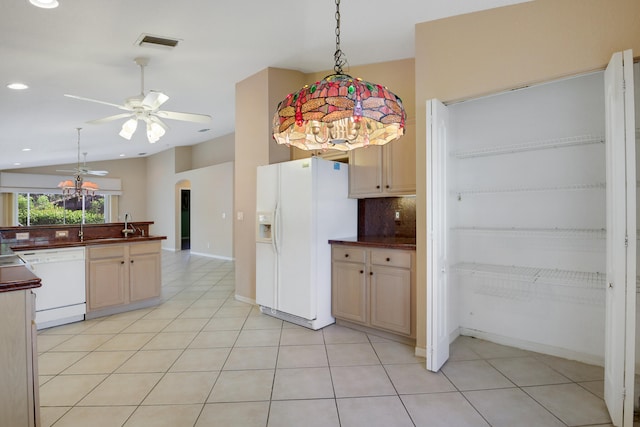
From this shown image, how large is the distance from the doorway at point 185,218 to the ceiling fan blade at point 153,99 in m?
7.52

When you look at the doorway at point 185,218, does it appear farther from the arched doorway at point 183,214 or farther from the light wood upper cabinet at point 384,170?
the light wood upper cabinet at point 384,170

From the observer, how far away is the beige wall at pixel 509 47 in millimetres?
2006

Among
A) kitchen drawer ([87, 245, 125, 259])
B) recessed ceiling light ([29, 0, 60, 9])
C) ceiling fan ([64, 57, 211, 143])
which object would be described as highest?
recessed ceiling light ([29, 0, 60, 9])

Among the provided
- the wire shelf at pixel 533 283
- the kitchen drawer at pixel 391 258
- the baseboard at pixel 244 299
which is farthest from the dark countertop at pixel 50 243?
the wire shelf at pixel 533 283

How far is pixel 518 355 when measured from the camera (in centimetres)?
280

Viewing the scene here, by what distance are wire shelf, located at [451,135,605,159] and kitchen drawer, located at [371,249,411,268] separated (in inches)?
41.4

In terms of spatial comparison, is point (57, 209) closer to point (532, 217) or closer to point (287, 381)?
point (287, 381)

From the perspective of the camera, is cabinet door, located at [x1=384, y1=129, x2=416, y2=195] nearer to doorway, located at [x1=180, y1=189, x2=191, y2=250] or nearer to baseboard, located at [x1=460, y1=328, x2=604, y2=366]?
baseboard, located at [x1=460, y1=328, x2=604, y2=366]

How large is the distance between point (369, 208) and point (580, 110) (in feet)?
6.89

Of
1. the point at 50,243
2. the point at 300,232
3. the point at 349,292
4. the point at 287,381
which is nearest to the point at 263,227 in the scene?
the point at 300,232

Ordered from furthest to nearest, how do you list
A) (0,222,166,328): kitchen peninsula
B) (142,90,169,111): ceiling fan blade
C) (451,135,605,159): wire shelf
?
(0,222,166,328): kitchen peninsula
(142,90,169,111): ceiling fan blade
(451,135,605,159): wire shelf

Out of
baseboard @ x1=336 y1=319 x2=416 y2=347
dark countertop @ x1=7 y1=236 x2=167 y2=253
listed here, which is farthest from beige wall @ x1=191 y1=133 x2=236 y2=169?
baseboard @ x1=336 y1=319 x2=416 y2=347

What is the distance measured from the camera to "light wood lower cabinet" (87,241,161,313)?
12.0 feet

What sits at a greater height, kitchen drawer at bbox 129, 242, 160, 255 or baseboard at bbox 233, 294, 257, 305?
kitchen drawer at bbox 129, 242, 160, 255
